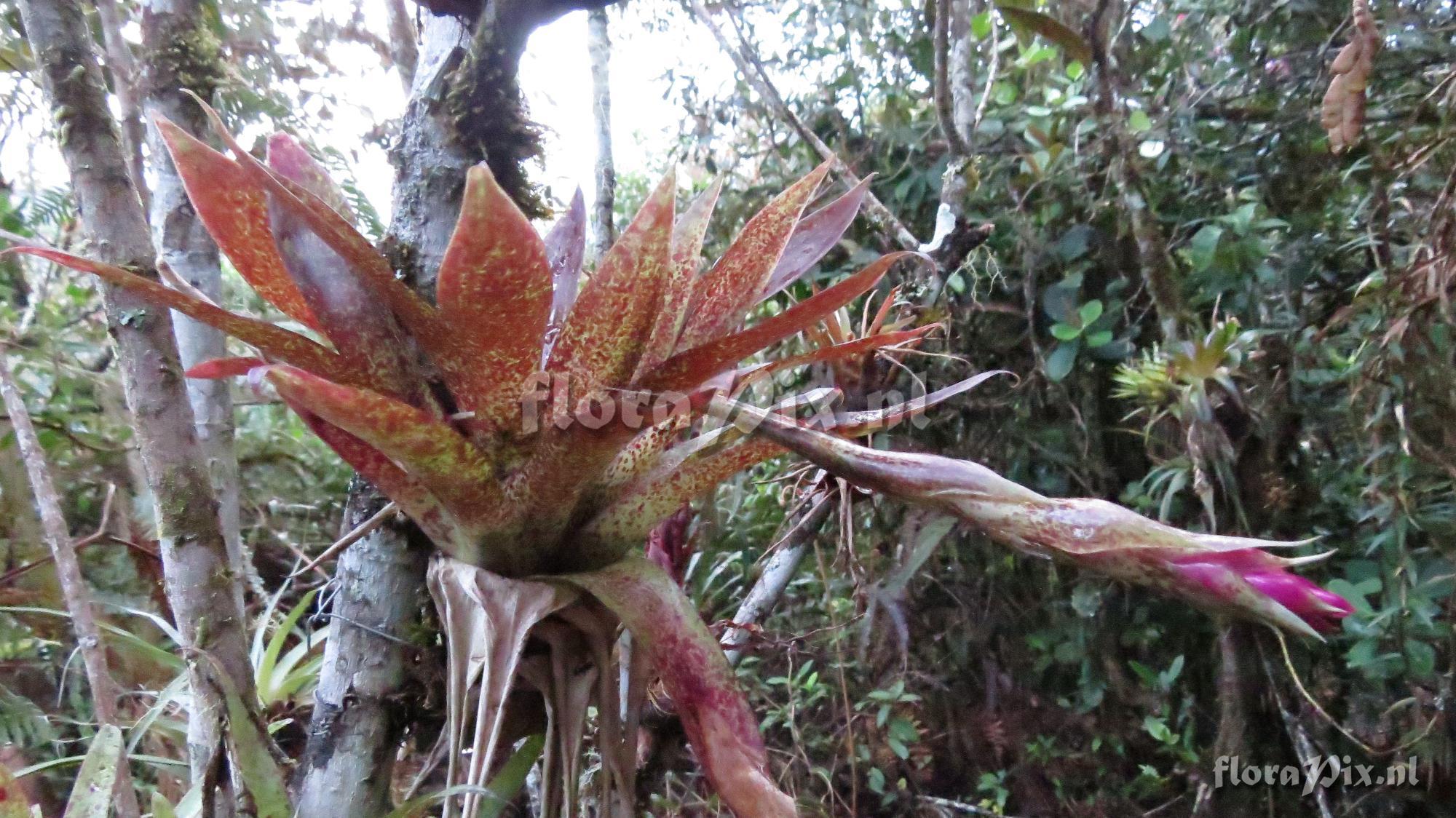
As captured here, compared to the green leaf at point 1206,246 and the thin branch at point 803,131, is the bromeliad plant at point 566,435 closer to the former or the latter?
the thin branch at point 803,131

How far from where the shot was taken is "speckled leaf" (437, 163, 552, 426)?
0.26 meters

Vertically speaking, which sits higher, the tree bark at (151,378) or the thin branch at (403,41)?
the thin branch at (403,41)

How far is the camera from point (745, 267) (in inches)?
14.4

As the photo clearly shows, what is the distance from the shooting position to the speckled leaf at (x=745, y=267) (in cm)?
36

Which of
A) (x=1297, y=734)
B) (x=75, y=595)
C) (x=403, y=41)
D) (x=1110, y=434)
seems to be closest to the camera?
(x=75, y=595)

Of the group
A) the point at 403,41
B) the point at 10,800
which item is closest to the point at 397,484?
the point at 10,800

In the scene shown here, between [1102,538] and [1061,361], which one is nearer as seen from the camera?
[1102,538]

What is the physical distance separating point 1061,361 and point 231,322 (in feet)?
3.30

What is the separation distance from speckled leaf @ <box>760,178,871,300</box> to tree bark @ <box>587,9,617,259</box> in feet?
1.29

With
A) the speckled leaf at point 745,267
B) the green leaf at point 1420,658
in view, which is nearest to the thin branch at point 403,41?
the speckled leaf at point 745,267

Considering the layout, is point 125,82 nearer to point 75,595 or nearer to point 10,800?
point 75,595

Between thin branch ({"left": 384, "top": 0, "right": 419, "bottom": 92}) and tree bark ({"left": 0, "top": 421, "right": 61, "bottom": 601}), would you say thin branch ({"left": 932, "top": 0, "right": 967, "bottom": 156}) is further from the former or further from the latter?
tree bark ({"left": 0, "top": 421, "right": 61, "bottom": 601})

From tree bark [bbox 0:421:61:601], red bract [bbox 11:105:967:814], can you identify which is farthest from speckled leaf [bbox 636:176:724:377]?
tree bark [bbox 0:421:61:601]

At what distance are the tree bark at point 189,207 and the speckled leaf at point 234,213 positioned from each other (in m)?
0.24
